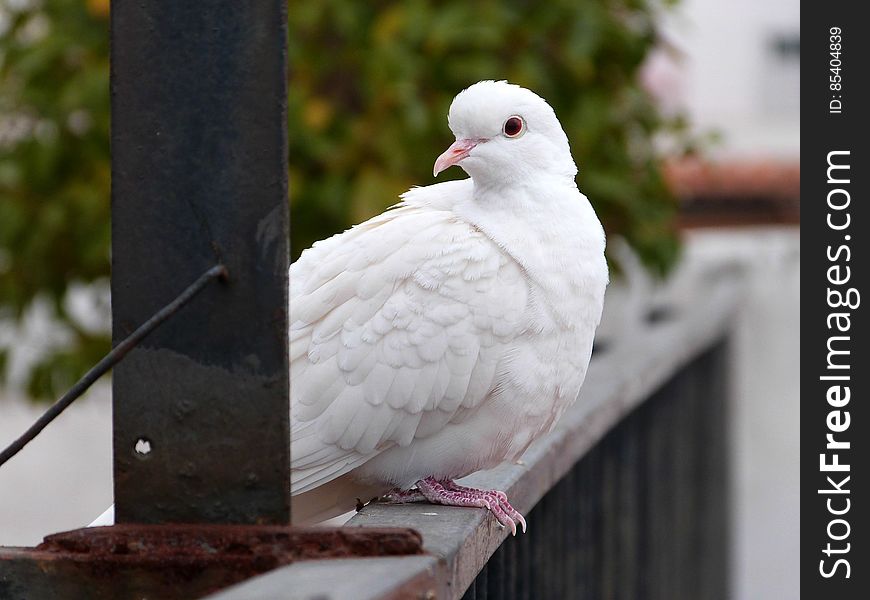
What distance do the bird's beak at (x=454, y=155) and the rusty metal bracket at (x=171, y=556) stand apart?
932 millimetres

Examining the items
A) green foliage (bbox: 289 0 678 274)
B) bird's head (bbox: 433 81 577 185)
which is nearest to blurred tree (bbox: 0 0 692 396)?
green foliage (bbox: 289 0 678 274)

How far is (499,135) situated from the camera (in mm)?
2344

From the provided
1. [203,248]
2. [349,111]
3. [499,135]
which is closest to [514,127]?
[499,135]

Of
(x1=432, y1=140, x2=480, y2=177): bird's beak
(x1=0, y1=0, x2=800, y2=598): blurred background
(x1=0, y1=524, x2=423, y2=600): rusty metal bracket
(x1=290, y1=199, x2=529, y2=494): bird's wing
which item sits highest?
(x1=0, y1=0, x2=800, y2=598): blurred background

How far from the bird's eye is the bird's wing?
0.63 feet

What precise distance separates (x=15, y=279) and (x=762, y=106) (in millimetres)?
14008

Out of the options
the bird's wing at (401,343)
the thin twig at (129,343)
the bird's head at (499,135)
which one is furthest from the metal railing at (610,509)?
the bird's head at (499,135)

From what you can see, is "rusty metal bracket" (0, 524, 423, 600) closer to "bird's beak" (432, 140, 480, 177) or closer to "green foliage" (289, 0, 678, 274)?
"bird's beak" (432, 140, 480, 177)

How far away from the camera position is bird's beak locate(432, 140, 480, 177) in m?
2.31

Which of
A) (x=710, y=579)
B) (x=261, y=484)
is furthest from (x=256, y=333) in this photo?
(x=710, y=579)

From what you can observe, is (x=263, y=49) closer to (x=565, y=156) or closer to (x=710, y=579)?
(x=565, y=156)

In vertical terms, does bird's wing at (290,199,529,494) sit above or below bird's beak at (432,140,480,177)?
below

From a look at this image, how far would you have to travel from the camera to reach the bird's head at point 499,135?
232 cm

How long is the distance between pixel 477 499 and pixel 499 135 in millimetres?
652
